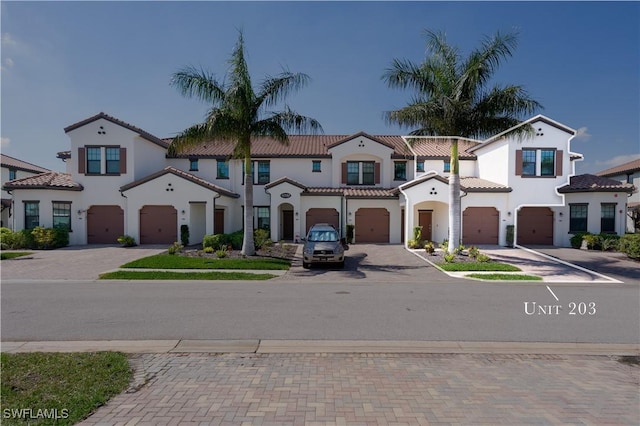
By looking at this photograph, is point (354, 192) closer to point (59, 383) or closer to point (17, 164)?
point (59, 383)

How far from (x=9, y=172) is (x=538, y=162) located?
151 ft

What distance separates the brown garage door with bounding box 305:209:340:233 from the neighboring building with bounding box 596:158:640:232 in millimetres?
22463

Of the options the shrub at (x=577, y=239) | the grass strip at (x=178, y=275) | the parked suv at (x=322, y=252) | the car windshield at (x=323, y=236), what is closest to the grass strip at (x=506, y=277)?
the parked suv at (x=322, y=252)

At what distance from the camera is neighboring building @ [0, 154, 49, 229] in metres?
29.3

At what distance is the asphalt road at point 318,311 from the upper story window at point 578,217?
11624 millimetres

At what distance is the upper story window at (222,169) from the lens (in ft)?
81.9

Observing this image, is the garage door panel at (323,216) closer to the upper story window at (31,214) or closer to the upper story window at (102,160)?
the upper story window at (102,160)

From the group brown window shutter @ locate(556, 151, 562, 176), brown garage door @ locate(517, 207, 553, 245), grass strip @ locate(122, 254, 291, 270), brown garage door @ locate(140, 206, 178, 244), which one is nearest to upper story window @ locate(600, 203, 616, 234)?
brown garage door @ locate(517, 207, 553, 245)

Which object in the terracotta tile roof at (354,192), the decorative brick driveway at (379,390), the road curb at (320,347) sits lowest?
the road curb at (320,347)

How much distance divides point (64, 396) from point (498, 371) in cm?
598

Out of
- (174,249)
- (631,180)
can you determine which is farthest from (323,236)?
(631,180)

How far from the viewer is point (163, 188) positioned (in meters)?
21.0

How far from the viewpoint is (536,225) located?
72.1ft

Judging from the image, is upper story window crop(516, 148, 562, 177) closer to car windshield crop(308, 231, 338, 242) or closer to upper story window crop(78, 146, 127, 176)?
car windshield crop(308, 231, 338, 242)
